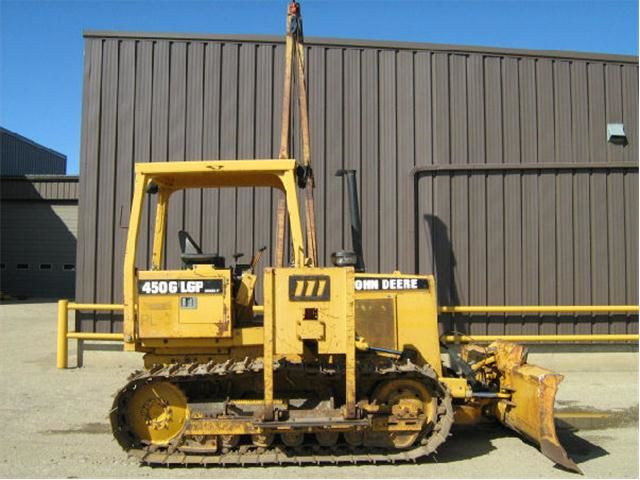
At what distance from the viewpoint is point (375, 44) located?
36.6ft

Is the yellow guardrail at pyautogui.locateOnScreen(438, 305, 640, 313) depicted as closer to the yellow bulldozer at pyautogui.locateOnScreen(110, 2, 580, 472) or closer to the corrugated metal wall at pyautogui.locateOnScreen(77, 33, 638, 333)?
the corrugated metal wall at pyautogui.locateOnScreen(77, 33, 638, 333)

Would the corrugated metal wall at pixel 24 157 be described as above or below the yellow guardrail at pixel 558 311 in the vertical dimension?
above

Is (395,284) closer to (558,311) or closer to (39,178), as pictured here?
(558,311)

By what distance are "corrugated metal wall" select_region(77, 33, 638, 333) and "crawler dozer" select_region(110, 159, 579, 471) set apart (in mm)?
4822

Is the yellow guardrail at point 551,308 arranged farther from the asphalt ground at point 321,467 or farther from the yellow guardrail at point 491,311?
the asphalt ground at point 321,467

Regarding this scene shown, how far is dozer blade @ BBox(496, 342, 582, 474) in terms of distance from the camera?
18.0 feet

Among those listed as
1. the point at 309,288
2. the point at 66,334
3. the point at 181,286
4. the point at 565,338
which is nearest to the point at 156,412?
the point at 181,286

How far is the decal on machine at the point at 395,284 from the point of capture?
258 inches

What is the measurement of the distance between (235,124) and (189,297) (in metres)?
5.88

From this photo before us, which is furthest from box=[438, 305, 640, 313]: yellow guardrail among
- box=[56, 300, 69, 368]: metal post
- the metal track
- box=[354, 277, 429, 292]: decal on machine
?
box=[56, 300, 69, 368]: metal post

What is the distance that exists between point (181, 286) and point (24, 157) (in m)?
29.8

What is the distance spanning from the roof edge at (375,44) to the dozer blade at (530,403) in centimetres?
663

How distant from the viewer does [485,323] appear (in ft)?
35.5

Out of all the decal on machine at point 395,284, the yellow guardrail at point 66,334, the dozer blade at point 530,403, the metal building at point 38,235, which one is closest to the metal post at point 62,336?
the yellow guardrail at point 66,334
